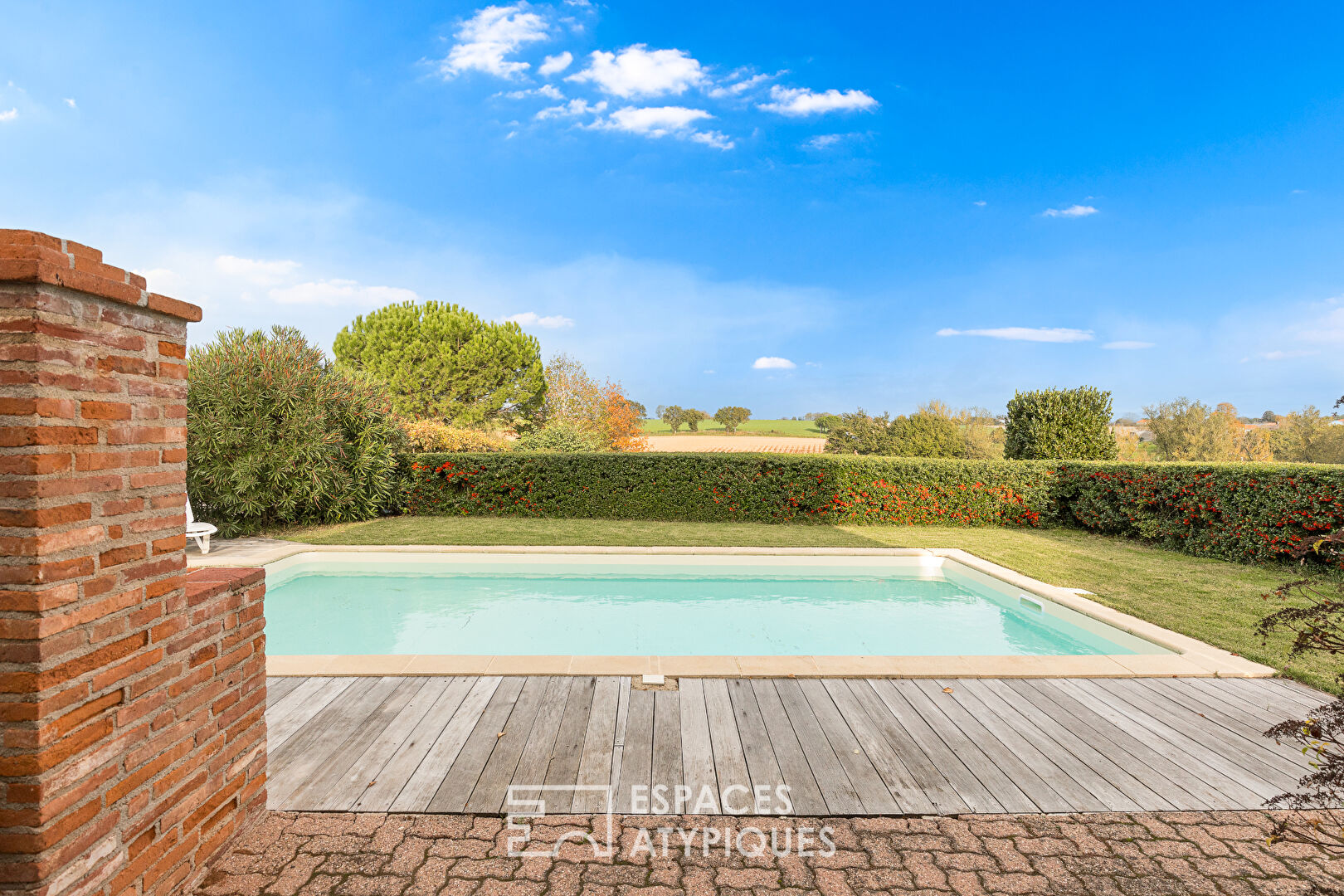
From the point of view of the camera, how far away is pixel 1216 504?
8.50 metres

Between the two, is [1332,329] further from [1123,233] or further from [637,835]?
[637,835]

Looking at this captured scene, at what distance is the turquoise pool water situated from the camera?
5.61 meters

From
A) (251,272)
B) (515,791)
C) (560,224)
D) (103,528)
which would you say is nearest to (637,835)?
(515,791)

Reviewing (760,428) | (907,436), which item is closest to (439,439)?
(907,436)

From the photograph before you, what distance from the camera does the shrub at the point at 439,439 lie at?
1283cm

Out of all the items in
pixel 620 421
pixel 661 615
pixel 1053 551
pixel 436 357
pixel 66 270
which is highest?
pixel 436 357

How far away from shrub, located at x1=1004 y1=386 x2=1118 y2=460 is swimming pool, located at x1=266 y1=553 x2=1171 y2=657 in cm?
611

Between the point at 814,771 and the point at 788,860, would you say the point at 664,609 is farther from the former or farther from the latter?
the point at 788,860

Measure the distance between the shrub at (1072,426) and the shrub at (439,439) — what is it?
1291 centimetres

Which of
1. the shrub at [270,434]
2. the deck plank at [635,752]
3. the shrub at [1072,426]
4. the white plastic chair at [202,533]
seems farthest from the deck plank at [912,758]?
the shrub at [1072,426]

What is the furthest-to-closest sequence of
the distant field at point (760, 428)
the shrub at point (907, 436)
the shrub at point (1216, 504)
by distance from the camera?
1. the distant field at point (760, 428)
2. the shrub at point (907, 436)
3. the shrub at point (1216, 504)

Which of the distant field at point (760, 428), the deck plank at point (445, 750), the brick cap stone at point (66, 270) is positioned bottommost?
the deck plank at point (445, 750)

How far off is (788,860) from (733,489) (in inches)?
373

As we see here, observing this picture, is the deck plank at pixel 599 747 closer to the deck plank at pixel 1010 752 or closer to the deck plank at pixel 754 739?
the deck plank at pixel 754 739
